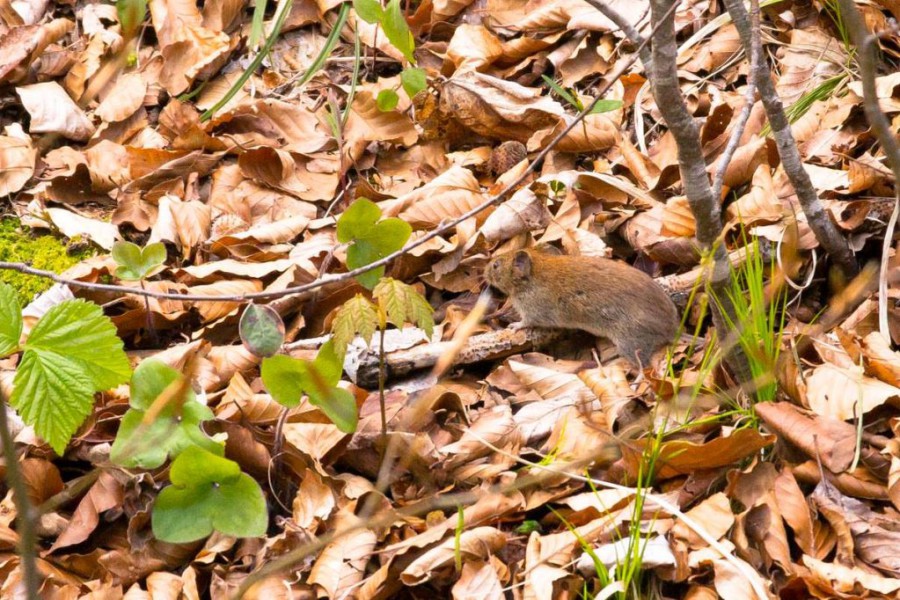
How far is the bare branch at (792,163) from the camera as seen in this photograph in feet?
11.5

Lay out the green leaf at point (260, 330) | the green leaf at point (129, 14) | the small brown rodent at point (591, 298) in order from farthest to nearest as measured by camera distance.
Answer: the small brown rodent at point (591, 298) < the green leaf at point (260, 330) < the green leaf at point (129, 14)

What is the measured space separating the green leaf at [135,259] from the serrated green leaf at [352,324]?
1.02 m

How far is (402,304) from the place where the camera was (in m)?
3.16

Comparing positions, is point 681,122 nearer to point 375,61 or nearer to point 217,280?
point 217,280

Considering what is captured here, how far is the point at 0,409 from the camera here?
1.08m

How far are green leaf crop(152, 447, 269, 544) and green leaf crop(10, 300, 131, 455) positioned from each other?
0.39 metres

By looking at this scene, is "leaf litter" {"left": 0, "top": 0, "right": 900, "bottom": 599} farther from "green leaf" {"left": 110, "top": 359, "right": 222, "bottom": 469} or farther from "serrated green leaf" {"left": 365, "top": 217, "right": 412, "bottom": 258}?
"serrated green leaf" {"left": 365, "top": 217, "right": 412, "bottom": 258}

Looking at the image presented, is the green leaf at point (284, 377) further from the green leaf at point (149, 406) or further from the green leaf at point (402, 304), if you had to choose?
the green leaf at point (402, 304)

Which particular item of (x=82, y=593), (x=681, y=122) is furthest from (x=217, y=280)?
(x=681, y=122)

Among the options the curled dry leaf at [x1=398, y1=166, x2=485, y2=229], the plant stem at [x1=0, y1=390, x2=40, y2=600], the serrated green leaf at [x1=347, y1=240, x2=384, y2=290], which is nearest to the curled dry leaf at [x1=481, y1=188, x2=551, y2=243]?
the curled dry leaf at [x1=398, y1=166, x2=485, y2=229]

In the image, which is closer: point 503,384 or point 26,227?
point 503,384

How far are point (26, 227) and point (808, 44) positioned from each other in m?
4.39

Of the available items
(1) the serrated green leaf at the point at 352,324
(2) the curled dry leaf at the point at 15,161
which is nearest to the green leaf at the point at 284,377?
(1) the serrated green leaf at the point at 352,324

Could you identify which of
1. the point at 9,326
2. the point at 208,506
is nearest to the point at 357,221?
the point at 208,506
